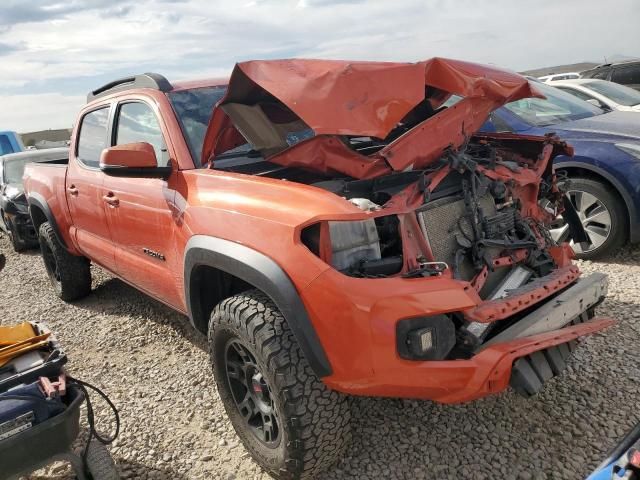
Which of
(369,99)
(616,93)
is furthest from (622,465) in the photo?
(616,93)

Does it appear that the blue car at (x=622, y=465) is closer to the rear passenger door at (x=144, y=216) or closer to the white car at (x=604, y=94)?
the rear passenger door at (x=144, y=216)

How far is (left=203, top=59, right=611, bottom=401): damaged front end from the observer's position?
2.07 meters

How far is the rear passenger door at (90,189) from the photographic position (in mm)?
3846

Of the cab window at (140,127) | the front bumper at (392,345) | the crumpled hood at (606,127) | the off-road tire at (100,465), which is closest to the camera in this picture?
the front bumper at (392,345)

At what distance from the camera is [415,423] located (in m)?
2.76

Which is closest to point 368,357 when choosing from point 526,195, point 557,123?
point 526,195

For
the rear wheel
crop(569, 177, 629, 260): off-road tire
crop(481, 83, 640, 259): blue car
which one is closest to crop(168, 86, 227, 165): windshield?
crop(481, 83, 640, 259): blue car

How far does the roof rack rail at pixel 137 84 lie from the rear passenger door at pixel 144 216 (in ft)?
0.40

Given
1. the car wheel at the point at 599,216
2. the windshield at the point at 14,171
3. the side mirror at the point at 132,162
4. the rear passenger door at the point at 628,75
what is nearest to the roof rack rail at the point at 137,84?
the side mirror at the point at 132,162

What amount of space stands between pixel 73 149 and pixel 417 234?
3.46m

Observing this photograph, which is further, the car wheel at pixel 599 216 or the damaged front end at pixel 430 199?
the car wheel at pixel 599 216

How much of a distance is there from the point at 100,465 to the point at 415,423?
155cm

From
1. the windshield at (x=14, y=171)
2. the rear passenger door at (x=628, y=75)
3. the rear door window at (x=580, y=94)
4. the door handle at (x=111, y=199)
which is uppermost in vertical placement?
the rear passenger door at (x=628, y=75)

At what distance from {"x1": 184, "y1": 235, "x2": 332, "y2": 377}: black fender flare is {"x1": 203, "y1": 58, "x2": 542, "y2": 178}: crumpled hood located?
23.6 inches
